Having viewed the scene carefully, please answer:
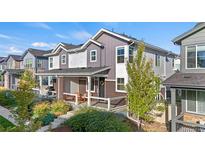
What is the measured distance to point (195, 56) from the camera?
38.2 ft

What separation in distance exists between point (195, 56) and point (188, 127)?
406 centimetres

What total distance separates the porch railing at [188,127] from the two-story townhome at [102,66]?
14.9 feet

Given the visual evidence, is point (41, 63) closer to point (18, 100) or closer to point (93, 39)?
point (93, 39)

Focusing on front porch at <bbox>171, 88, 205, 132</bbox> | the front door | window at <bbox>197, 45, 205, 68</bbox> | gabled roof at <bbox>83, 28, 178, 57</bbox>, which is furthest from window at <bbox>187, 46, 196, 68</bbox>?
the front door

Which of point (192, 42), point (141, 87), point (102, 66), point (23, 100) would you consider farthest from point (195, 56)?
point (23, 100)

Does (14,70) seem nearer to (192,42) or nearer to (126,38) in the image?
(126,38)

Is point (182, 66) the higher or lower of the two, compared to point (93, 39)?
lower

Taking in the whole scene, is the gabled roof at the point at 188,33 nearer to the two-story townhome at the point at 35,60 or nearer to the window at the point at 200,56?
the window at the point at 200,56

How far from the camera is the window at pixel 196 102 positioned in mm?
11305
